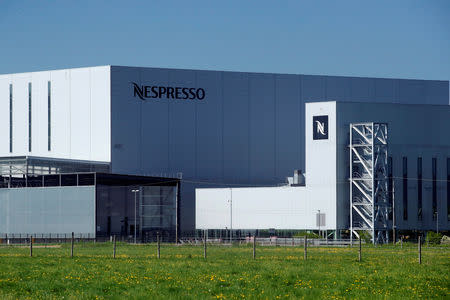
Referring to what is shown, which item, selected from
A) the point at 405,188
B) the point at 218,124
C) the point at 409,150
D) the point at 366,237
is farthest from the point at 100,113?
the point at 405,188

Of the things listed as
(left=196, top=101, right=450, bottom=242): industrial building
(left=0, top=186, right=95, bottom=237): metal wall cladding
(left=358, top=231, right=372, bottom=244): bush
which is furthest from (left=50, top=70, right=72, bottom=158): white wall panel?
(left=358, top=231, right=372, bottom=244): bush

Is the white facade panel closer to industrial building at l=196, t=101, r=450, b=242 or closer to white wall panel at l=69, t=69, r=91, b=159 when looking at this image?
white wall panel at l=69, t=69, r=91, b=159

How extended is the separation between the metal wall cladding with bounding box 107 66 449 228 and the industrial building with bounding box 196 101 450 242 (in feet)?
58.3

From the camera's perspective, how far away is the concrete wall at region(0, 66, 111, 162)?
111125 mm

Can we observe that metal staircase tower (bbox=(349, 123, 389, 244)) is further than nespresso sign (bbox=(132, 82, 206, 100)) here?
No

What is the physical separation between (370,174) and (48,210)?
38.4m

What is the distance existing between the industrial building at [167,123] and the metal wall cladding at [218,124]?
0.47ft

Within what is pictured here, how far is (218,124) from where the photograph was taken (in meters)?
116

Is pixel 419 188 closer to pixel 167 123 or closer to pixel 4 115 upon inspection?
pixel 167 123

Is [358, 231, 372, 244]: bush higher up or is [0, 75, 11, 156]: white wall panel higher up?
[0, 75, 11, 156]: white wall panel

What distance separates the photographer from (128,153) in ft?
363

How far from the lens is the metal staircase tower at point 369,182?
3489 inches

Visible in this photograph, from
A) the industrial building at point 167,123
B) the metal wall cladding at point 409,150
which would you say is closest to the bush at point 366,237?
the metal wall cladding at point 409,150

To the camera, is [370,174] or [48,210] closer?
[370,174]
